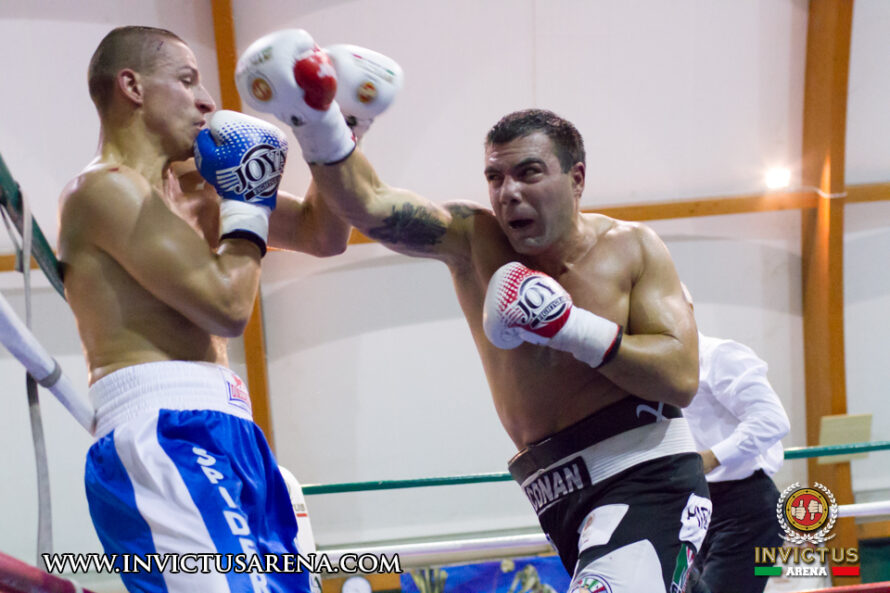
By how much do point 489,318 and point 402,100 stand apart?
4.65 m

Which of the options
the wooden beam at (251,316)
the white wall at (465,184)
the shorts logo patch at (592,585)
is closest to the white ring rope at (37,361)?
the shorts logo patch at (592,585)

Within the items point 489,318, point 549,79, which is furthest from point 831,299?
point 489,318

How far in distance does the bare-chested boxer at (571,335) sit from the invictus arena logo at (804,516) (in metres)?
1.50

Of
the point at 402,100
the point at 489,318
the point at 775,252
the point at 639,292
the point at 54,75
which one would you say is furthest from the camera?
the point at 775,252

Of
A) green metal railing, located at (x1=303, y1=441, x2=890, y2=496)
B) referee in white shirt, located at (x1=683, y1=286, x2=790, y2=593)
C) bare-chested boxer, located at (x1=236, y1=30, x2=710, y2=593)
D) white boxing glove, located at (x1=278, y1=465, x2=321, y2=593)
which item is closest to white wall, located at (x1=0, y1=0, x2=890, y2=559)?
green metal railing, located at (x1=303, y1=441, x2=890, y2=496)

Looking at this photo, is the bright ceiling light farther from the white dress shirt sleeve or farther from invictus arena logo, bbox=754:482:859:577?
the white dress shirt sleeve

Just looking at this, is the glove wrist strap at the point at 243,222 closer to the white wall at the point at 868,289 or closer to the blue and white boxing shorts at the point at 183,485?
the blue and white boxing shorts at the point at 183,485

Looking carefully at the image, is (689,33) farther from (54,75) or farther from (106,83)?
(106,83)

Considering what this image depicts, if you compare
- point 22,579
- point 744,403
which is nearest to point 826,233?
point 744,403

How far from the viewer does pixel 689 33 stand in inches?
250

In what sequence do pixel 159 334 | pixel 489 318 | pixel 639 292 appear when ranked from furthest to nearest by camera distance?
1. pixel 639 292
2. pixel 489 318
3. pixel 159 334

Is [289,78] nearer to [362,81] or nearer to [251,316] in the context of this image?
[362,81]

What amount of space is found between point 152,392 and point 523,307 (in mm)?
818

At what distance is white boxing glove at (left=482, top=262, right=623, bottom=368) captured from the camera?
5.95 ft
